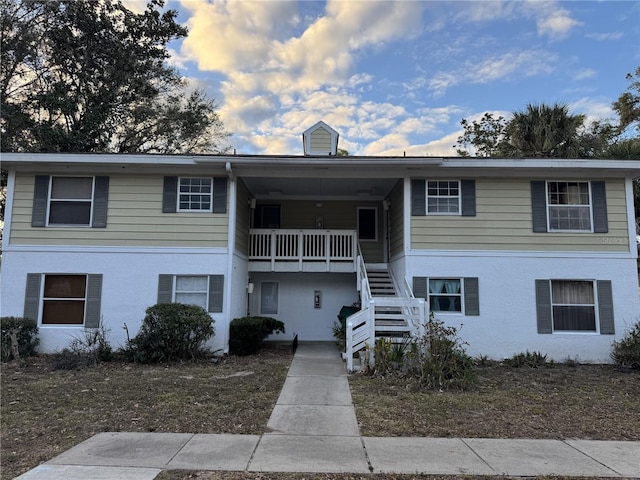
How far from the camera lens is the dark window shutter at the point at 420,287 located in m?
10.2

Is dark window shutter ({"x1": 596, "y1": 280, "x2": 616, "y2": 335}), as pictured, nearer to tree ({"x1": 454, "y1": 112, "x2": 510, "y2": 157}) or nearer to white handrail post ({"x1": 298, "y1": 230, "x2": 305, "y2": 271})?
white handrail post ({"x1": 298, "y1": 230, "x2": 305, "y2": 271})

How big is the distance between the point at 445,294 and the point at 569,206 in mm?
3932

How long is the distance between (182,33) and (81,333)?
15538 mm

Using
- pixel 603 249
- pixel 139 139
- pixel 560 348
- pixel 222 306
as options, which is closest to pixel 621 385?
pixel 560 348

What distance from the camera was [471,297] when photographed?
10172 millimetres

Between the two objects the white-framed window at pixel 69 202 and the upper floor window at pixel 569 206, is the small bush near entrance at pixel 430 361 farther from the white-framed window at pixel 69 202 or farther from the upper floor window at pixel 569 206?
the white-framed window at pixel 69 202

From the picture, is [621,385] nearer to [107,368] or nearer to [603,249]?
[603,249]

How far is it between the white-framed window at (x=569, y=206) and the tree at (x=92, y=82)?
668 inches

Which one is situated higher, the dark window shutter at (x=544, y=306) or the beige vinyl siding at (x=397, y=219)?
the beige vinyl siding at (x=397, y=219)

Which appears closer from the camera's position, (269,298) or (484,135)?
(269,298)

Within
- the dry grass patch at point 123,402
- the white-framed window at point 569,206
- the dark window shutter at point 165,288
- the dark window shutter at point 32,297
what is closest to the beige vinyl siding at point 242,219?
the dark window shutter at point 165,288

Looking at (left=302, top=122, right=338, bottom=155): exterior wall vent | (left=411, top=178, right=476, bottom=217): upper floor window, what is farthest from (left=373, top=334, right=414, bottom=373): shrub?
(left=302, top=122, right=338, bottom=155): exterior wall vent

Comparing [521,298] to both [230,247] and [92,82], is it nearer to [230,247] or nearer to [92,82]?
[230,247]

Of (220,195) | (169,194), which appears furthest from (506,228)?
(169,194)
